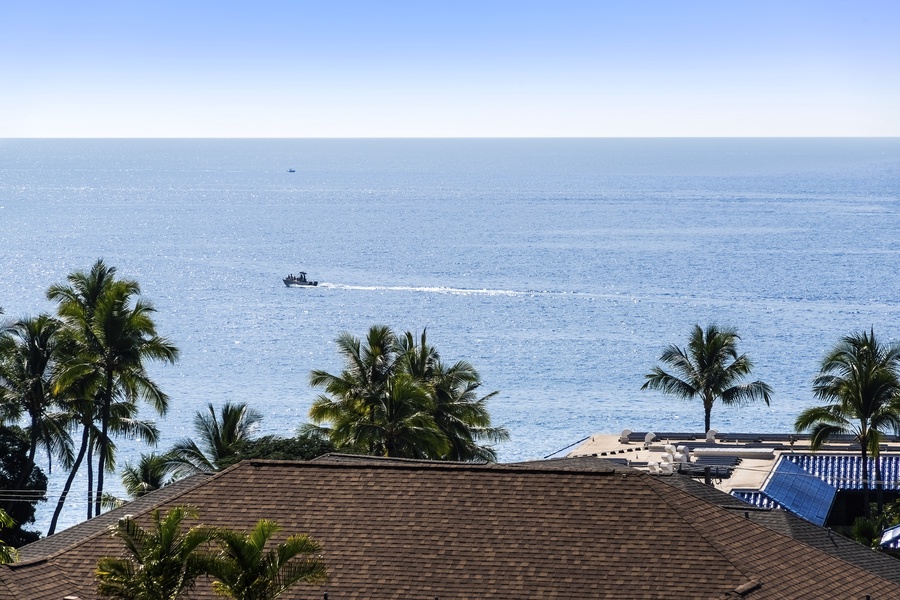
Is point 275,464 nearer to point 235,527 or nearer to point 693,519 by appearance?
point 235,527

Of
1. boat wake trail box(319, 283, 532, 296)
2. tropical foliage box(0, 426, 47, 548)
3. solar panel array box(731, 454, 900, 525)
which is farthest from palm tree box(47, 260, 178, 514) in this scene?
boat wake trail box(319, 283, 532, 296)

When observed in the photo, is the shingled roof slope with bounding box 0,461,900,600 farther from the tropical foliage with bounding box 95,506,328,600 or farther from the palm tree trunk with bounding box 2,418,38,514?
the palm tree trunk with bounding box 2,418,38,514

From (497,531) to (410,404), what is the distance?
752 inches

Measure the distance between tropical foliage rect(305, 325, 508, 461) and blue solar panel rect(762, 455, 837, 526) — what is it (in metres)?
10.9

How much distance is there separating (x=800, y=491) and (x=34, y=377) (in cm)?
2820

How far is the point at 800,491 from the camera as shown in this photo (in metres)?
47.6

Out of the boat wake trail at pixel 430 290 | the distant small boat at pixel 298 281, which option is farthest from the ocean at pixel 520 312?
the distant small boat at pixel 298 281

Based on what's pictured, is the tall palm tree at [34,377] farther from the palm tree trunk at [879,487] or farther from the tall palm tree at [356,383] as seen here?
the palm tree trunk at [879,487]

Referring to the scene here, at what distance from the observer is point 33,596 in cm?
2161

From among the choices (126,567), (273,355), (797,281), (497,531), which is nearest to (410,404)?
(497,531)

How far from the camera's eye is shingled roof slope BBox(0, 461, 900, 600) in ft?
72.2

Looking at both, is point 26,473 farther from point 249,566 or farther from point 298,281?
point 298,281

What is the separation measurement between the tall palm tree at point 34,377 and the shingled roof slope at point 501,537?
69.8 feet

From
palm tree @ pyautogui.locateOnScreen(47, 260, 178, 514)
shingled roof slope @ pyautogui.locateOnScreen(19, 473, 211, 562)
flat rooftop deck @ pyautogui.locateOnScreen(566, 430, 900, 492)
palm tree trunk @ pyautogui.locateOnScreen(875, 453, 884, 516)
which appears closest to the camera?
shingled roof slope @ pyautogui.locateOnScreen(19, 473, 211, 562)
